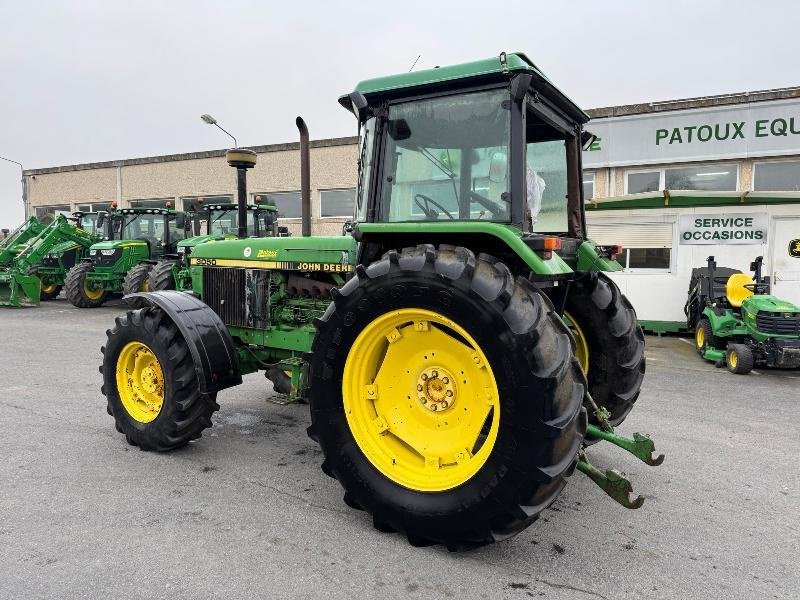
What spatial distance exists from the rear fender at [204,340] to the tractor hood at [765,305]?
Result: 6.79m

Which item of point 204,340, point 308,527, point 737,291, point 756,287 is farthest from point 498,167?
point 756,287

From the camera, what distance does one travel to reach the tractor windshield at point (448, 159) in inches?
120

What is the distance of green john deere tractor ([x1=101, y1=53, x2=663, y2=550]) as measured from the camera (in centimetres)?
258

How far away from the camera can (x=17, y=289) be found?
13914 mm

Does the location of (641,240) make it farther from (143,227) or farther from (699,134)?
(143,227)

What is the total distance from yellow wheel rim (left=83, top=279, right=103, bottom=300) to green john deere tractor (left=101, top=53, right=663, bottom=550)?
37.2ft

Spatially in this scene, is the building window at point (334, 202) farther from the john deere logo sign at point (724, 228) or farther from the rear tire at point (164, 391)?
the rear tire at point (164, 391)

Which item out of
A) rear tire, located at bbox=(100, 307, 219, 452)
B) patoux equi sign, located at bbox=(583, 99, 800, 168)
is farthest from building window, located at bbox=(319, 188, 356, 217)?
rear tire, located at bbox=(100, 307, 219, 452)

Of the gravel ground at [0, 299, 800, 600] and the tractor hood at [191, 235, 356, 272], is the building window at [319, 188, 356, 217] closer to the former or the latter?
the tractor hood at [191, 235, 356, 272]

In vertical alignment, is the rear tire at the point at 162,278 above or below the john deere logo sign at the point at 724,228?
below

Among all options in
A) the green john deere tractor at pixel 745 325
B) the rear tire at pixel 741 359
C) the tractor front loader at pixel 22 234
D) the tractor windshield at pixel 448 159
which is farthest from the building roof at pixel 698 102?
the tractor front loader at pixel 22 234

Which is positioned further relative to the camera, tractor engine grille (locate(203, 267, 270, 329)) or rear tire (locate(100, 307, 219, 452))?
tractor engine grille (locate(203, 267, 270, 329))

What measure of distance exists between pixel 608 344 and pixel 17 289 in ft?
48.2

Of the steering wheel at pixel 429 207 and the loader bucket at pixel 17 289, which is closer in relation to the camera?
the steering wheel at pixel 429 207
